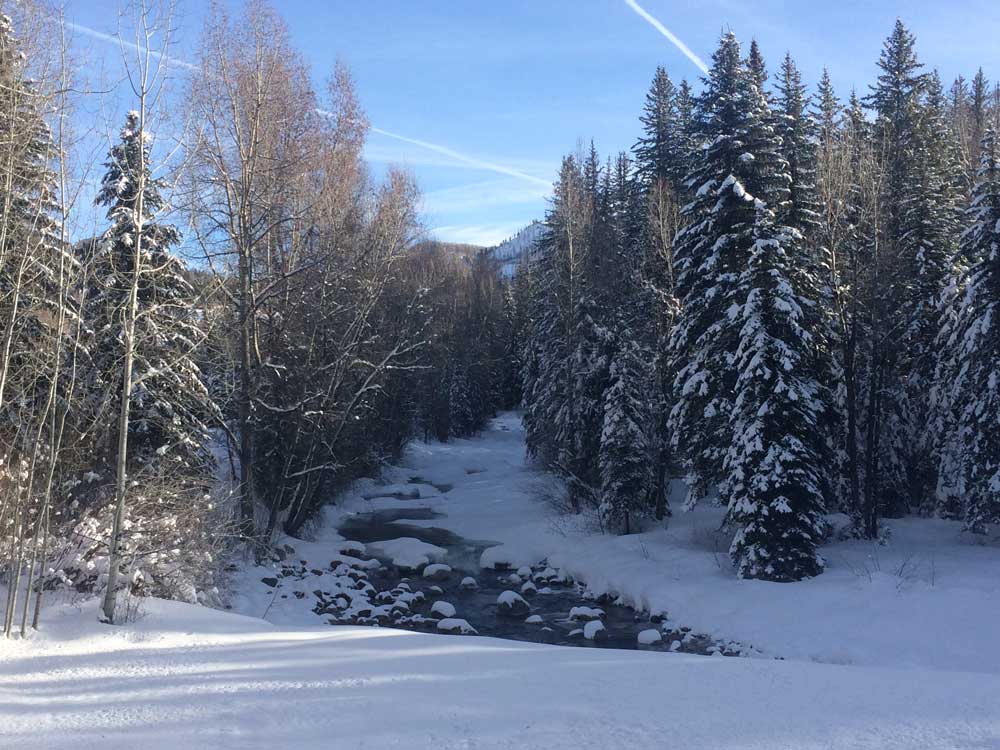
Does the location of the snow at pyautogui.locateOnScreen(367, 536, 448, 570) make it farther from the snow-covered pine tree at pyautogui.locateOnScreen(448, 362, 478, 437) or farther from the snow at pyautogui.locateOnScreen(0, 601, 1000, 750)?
the snow-covered pine tree at pyautogui.locateOnScreen(448, 362, 478, 437)

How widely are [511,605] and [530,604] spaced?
0.75m

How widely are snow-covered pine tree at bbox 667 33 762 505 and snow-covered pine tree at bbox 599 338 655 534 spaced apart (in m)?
2.73

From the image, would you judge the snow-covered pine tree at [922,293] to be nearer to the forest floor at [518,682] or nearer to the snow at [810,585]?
the snow at [810,585]

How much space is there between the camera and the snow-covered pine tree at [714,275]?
17.9m

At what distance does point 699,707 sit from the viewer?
6195mm

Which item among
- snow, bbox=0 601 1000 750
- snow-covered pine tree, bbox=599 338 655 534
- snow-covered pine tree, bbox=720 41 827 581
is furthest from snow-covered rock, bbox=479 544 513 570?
snow, bbox=0 601 1000 750

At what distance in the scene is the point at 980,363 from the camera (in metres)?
17.3

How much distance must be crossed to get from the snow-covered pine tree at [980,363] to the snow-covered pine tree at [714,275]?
5.41 m

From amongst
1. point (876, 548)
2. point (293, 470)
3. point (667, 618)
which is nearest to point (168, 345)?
point (293, 470)

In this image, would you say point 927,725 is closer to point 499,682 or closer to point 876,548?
point 499,682

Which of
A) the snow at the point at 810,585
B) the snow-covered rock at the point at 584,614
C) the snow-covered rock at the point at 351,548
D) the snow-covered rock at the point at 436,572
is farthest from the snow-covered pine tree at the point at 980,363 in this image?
the snow-covered rock at the point at 351,548

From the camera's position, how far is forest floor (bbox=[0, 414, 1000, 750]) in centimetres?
559

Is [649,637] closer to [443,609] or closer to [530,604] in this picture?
[530,604]

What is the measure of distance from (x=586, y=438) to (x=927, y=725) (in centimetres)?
2034
